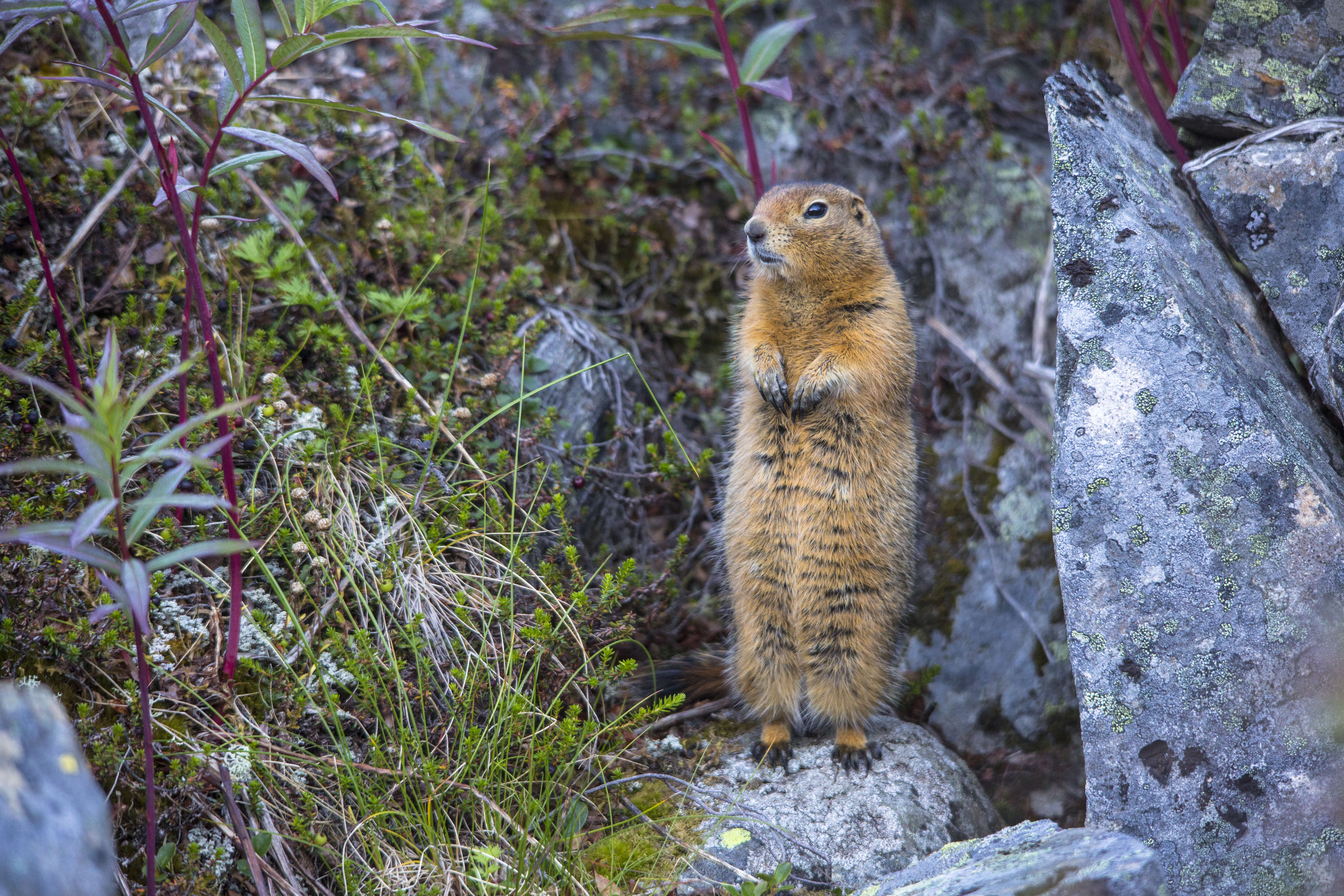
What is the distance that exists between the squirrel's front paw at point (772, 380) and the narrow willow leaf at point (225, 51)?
2.58 metres

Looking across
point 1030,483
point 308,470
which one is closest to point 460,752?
point 308,470

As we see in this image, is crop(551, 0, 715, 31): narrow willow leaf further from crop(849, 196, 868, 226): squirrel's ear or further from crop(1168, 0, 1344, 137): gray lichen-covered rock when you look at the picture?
crop(1168, 0, 1344, 137): gray lichen-covered rock

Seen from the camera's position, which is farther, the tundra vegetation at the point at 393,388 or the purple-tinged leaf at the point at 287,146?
the tundra vegetation at the point at 393,388

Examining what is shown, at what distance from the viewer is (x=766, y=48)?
17.4ft

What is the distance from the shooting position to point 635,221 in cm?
627

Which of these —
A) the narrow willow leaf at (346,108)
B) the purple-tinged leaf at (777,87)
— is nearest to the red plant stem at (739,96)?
the purple-tinged leaf at (777,87)

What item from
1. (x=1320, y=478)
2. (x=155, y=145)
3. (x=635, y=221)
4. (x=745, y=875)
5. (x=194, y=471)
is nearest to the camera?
(x=155, y=145)

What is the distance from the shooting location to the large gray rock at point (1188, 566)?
3.25m

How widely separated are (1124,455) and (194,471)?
12.9ft

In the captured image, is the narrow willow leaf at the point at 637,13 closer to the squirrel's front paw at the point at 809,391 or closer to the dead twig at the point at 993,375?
the squirrel's front paw at the point at 809,391

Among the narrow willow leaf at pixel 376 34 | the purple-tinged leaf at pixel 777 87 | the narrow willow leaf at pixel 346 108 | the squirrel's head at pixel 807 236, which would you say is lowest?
the squirrel's head at pixel 807 236

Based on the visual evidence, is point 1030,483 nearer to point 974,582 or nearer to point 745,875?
point 974,582

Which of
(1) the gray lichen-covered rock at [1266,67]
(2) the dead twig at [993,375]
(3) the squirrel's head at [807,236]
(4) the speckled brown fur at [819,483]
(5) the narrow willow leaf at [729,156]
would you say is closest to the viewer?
(1) the gray lichen-covered rock at [1266,67]

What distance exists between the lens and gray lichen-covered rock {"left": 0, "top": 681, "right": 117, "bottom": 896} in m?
1.84
